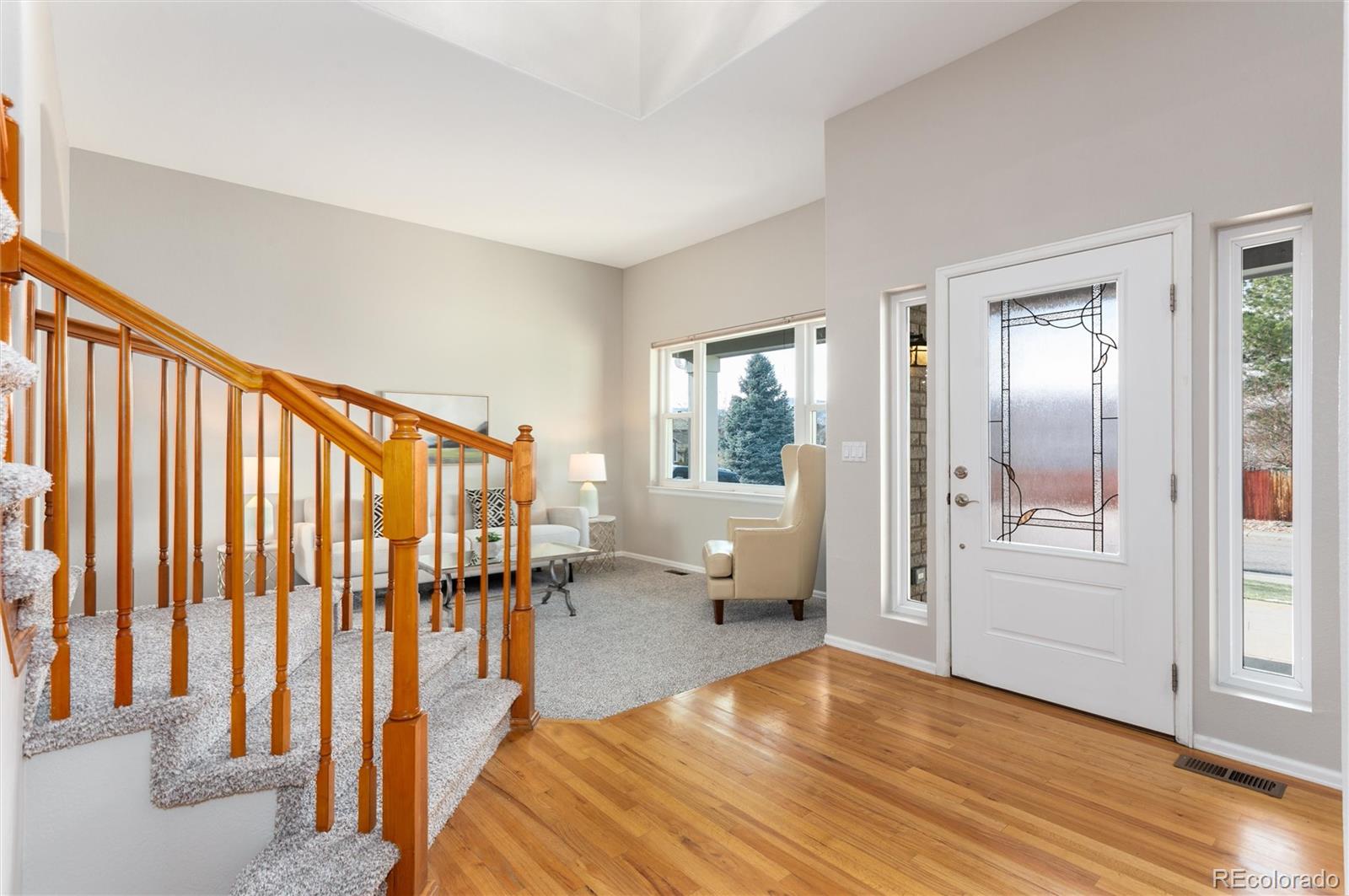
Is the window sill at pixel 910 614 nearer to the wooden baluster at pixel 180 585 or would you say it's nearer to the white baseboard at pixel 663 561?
the white baseboard at pixel 663 561

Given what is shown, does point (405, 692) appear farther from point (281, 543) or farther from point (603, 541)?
point (603, 541)

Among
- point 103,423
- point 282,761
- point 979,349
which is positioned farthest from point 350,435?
point 103,423

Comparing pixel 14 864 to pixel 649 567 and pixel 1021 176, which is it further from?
pixel 649 567

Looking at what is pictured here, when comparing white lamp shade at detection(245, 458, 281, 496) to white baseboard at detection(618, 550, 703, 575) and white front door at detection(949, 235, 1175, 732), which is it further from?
white front door at detection(949, 235, 1175, 732)

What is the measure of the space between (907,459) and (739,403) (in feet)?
8.33

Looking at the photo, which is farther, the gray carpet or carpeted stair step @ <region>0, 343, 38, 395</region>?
the gray carpet

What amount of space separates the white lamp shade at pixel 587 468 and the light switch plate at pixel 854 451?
9.74ft

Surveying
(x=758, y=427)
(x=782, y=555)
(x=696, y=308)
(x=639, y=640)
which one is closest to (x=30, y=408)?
(x=639, y=640)

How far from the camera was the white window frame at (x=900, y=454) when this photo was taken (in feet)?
11.6

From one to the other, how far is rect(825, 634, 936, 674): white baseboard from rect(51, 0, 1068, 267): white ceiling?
2.90m

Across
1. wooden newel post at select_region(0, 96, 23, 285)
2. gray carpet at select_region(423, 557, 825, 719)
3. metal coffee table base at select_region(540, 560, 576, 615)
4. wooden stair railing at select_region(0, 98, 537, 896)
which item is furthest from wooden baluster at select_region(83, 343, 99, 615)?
metal coffee table base at select_region(540, 560, 576, 615)

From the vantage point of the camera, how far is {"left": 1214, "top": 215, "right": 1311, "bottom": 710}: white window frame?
2.35m

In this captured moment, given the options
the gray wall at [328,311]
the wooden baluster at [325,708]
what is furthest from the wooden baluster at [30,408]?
the gray wall at [328,311]

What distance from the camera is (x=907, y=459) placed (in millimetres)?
3562
